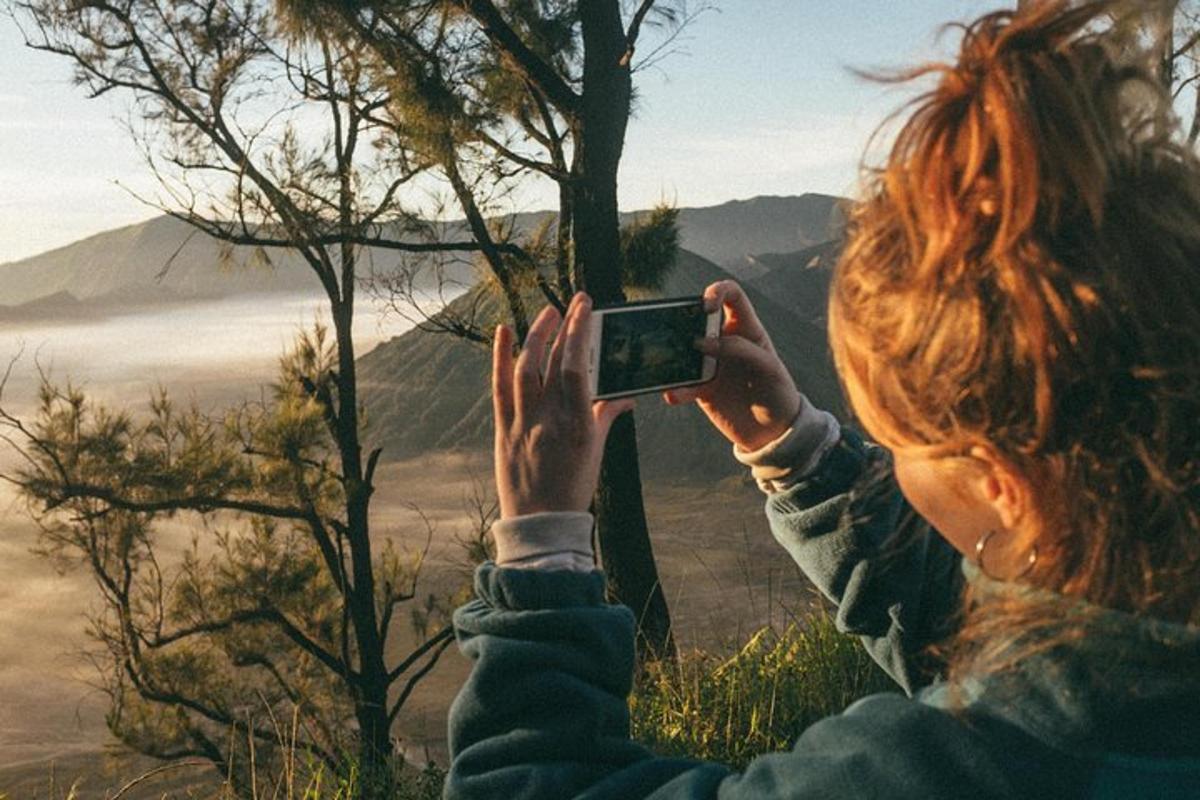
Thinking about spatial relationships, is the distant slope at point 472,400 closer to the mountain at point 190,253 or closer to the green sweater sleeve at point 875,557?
the mountain at point 190,253

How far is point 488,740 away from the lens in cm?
82

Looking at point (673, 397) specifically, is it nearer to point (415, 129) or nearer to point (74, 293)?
point (415, 129)

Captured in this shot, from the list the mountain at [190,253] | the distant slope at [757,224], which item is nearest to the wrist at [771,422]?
the mountain at [190,253]

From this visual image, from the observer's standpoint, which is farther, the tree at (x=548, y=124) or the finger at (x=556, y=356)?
the tree at (x=548, y=124)

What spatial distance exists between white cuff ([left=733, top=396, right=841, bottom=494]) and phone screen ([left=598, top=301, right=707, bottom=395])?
0.12 meters

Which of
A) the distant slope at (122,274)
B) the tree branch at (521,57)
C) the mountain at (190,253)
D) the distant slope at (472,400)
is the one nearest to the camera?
the tree branch at (521,57)

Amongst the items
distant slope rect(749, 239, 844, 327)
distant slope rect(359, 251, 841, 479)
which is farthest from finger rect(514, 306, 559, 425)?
distant slope rect(749, 239, 844, 327)

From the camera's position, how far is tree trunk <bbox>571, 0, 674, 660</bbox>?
7.53 meters

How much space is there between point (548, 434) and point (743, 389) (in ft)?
1.33

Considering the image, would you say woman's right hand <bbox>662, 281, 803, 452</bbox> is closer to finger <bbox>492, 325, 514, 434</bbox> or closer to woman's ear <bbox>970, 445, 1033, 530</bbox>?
Result: finger <bbox>492, 325, 514, 434</bbox>

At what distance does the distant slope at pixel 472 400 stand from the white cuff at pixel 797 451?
48394 mm

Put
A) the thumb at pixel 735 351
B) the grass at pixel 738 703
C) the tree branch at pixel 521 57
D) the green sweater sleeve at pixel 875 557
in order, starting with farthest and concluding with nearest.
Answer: the tree branch at pixel 521 57
the grass at pixel 738 703
the thumb at pixel 735 351
the green sweater sleeve at pixel 875 557

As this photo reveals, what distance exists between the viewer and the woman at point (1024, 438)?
2.10 ft

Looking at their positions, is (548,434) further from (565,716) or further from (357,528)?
(357,528)
